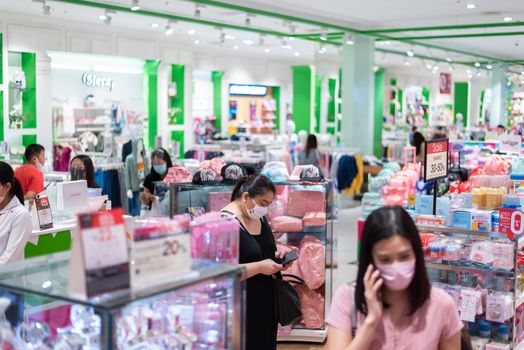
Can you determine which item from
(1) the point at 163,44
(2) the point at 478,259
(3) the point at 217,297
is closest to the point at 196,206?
(2) the point at 478,259

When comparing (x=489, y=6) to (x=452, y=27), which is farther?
(x=452, y=27)

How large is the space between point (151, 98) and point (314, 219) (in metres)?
9.79

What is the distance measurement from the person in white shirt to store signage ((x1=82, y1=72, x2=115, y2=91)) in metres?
10.1

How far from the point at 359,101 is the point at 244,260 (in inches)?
398

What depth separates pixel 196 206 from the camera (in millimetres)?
5887

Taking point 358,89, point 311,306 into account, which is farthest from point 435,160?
point 358,89

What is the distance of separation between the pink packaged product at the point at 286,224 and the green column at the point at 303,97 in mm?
14484

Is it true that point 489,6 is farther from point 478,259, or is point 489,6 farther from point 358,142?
point 478,259

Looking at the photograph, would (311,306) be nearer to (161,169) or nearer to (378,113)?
(161,169)

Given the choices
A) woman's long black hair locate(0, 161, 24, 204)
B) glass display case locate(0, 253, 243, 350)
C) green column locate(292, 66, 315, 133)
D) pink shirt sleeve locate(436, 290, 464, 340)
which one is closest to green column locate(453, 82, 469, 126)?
green column locate(292, 66, 315, 133)

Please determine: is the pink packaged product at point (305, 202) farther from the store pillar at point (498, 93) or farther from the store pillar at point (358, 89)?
the store pillar at point (498, 93)

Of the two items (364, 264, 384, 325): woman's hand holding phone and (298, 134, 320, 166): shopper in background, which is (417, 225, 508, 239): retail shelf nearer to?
(364, 264, 384, 325): woman's hand holding phone

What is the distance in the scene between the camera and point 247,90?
19359 mm

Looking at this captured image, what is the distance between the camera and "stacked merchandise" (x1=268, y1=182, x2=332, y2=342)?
596 centimetres
